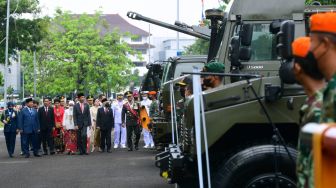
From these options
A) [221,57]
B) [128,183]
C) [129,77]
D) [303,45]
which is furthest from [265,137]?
[129,77]

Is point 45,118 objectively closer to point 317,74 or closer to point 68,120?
point 68,120

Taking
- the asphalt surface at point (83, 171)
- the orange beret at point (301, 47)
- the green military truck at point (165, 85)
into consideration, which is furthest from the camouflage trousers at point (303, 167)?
the asphalt surface at point (83, 171)

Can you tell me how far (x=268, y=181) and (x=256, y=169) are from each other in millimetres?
152

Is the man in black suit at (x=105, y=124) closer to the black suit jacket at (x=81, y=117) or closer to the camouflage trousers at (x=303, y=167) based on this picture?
the black suit jacket at (x=81, y=117)

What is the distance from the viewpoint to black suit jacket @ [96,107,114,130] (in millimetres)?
22062

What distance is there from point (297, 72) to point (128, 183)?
9378 millimetres

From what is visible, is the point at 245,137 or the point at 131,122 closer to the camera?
the point at 245,137

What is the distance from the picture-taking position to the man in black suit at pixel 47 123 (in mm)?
21266

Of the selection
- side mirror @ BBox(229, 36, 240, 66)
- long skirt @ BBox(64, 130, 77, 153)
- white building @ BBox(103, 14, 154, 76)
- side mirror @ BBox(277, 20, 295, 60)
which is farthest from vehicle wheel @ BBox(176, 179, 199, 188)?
white building @ BBox(103, 14, 154, 76)

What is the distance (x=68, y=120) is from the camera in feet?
70.2

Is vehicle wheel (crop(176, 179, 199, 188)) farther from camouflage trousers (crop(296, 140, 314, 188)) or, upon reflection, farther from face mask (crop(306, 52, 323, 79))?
camouflage trousers (crop(296, 140, 314, 188))

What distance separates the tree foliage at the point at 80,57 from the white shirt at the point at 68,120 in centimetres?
3514

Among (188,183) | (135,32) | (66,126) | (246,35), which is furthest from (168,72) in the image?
(135,32)

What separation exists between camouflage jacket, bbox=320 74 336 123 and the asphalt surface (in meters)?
9.85
